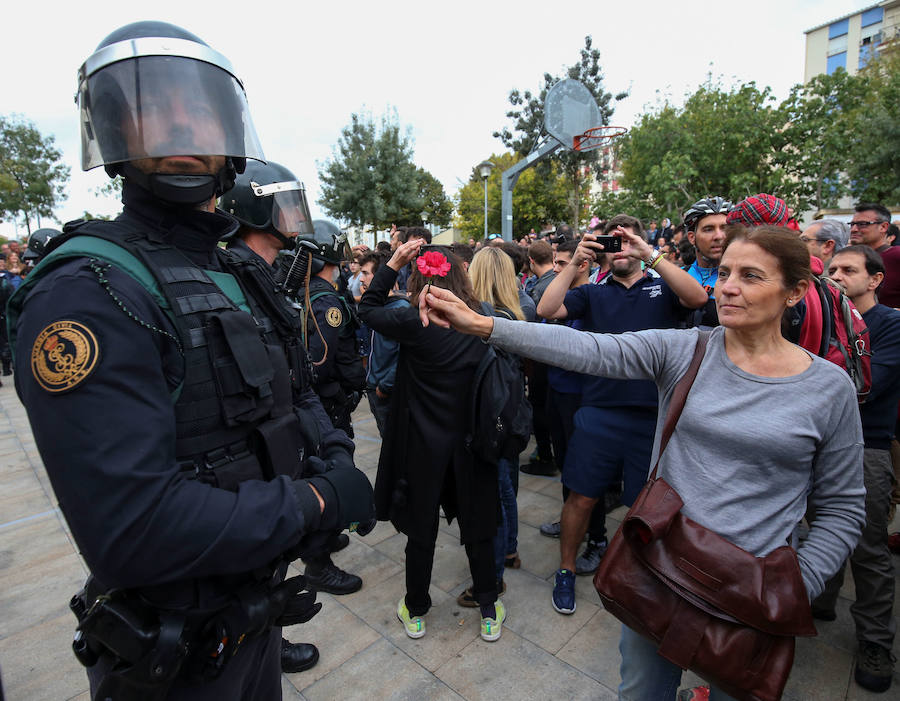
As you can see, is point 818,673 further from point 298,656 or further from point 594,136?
point 594,136

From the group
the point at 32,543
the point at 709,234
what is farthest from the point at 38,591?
the point at 709,234

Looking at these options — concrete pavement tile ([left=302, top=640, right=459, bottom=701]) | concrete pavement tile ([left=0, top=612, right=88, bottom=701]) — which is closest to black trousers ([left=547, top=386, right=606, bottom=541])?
concrete pavement tile ([left=302, top=640, right=459, bottom=701])

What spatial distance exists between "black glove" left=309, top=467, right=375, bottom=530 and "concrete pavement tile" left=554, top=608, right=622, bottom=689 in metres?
1.85

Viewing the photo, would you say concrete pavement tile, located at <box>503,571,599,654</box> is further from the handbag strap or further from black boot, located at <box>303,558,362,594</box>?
the handbag strap

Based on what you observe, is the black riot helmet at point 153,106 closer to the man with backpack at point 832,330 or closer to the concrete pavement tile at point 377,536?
the man with backpack at point 832,330

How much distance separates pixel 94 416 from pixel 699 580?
1668mm

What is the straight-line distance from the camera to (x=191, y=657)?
1252mm

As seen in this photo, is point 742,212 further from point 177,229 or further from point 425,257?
point 177,229

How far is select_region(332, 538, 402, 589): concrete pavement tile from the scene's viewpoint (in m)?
3.40

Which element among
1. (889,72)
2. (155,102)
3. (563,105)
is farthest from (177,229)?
(889,72)

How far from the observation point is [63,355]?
3.28ft

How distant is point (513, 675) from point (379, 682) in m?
0.67

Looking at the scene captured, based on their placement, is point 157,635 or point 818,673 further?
point 818,673

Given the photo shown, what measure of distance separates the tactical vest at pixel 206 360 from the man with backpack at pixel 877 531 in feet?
9.19
